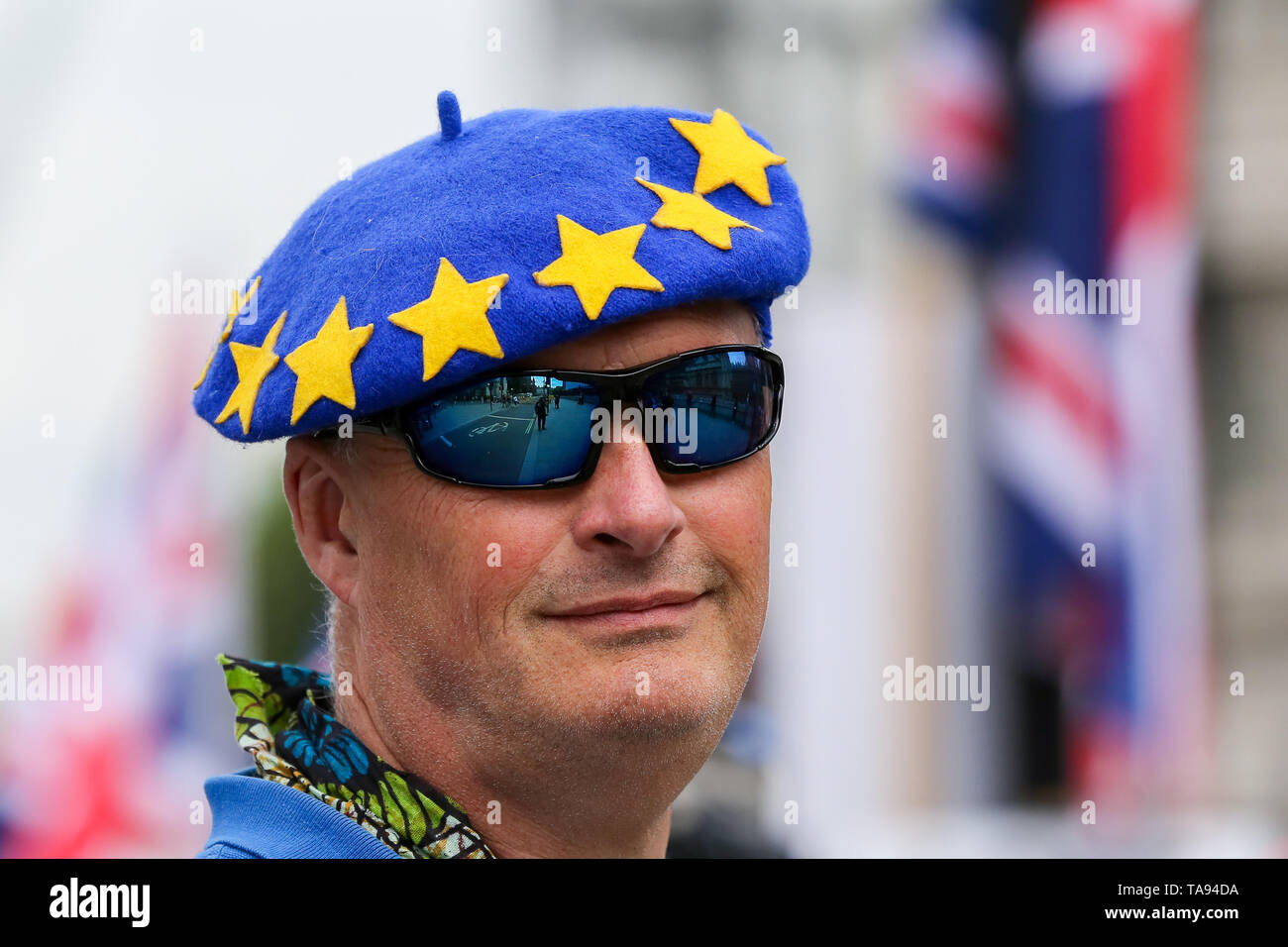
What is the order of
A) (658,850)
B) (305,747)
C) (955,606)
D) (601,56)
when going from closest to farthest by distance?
(305,747) → (658,850) → (955,606) → (601,56)

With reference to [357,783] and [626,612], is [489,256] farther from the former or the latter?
[357,783]

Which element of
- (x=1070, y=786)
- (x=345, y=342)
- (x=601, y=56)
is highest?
(x=601, y=56)

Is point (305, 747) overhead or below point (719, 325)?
below

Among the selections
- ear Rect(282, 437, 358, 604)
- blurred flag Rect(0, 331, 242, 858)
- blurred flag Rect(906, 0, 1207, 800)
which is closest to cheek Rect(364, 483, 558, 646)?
ear Rect(282, 437, 358, 604)

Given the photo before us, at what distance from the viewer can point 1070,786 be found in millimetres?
10875

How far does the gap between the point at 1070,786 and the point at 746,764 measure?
5226 mm

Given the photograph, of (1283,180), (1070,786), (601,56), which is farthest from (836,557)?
(601,56)

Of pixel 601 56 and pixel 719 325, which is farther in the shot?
pixel 601 56

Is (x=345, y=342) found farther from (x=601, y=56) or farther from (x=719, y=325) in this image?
(x=601, y=56)

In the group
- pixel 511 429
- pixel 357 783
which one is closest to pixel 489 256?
pixel 511 429

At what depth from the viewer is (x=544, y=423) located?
2045mm

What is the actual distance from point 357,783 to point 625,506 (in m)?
0.60

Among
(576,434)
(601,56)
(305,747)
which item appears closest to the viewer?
(576,434)

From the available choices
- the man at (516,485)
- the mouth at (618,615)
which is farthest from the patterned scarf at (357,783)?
the mouth at (618,615)
